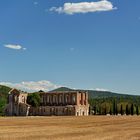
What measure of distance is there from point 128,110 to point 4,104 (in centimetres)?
5623

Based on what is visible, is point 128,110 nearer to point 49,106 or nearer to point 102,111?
point 102,111

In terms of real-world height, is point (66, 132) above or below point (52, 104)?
below

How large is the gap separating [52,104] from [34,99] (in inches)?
338

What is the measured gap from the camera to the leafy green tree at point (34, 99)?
19238 cm

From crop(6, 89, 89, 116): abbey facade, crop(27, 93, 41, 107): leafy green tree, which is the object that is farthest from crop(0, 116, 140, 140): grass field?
crop(27, 93, 41, 107): leafy green tree

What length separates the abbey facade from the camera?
18262 cm

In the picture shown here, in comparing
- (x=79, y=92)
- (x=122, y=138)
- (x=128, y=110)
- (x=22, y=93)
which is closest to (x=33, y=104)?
(x=22, y=93)

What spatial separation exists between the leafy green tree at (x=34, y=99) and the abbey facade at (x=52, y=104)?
1877 millimetres

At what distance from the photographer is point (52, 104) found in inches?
7712

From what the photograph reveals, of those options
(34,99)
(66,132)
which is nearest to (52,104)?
(34,99)

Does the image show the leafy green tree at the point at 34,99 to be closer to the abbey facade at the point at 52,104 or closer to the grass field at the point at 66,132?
the abbey facade at the point at 52,104

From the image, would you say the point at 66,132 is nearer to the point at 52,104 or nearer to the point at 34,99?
the point at 34,99

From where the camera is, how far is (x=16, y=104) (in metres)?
186

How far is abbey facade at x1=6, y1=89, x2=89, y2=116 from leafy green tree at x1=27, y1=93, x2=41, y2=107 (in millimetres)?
1877
